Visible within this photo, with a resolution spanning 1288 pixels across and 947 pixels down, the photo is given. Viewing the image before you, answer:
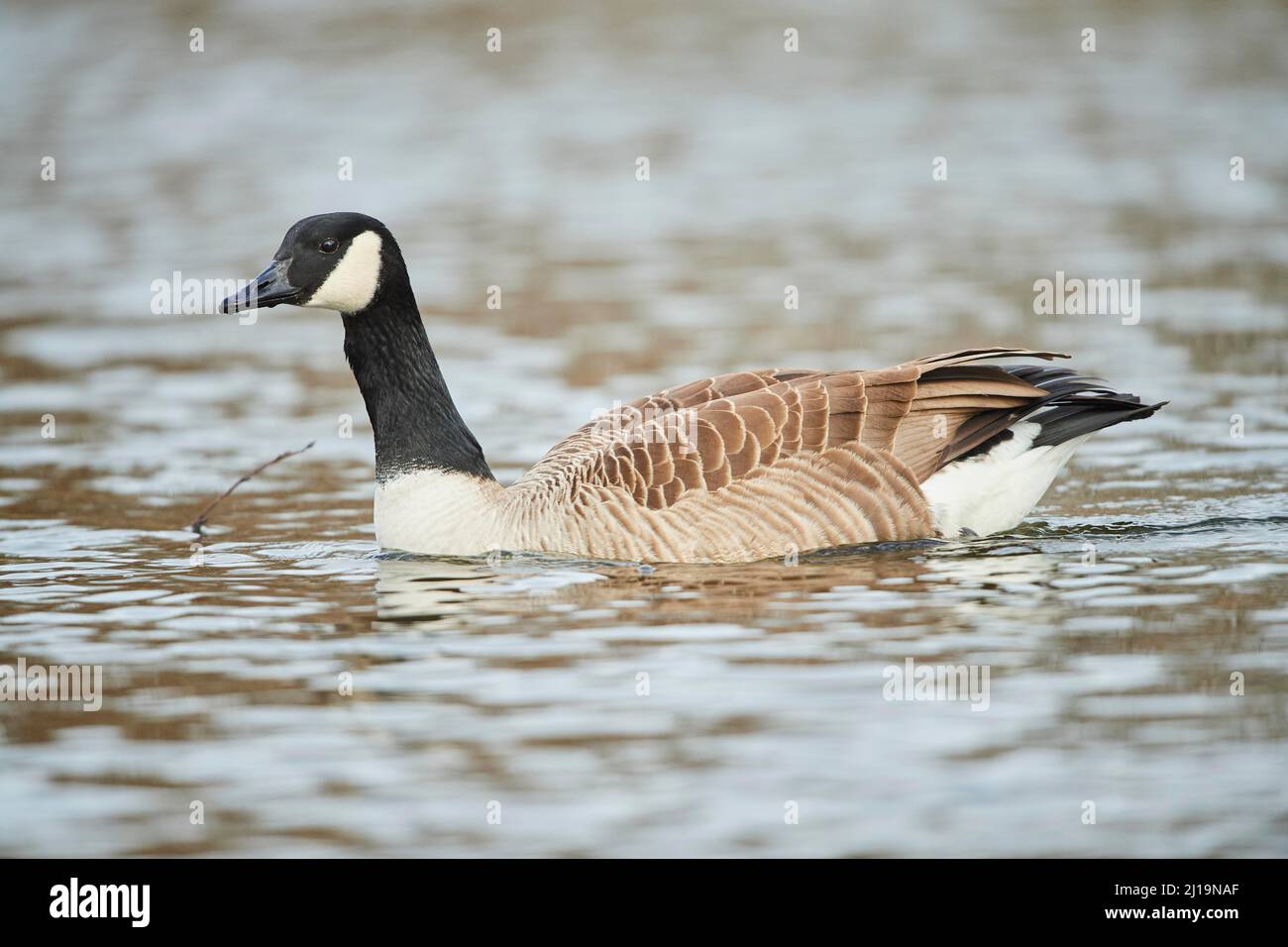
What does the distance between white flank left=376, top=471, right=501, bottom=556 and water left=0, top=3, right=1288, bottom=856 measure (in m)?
0.20

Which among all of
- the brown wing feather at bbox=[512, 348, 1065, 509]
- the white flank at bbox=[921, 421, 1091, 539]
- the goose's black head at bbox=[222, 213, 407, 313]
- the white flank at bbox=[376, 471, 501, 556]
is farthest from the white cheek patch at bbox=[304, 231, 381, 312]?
the white flank at bbox=[921, 421, 1091, 539]

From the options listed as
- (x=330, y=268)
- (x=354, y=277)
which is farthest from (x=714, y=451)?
(x=330, y=268)

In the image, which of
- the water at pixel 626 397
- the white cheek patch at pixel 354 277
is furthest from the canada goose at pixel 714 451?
the water at pixel 626 397

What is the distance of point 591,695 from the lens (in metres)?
8.11

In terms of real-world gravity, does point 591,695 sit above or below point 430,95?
below

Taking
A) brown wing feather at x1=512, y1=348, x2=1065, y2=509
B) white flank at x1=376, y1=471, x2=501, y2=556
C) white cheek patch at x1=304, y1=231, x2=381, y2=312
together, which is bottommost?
white flank at x1=376, y1=471, x2=501, y2=556

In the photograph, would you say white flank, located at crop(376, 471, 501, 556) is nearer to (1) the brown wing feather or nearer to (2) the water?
(2) the water

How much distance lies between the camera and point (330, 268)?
34.9ft

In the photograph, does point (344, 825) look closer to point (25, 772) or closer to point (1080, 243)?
point (25, 772)

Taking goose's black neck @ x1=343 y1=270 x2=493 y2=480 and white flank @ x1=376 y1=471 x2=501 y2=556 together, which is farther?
goose's black neck @ x1=343 y1=270 x2=493 y2=480

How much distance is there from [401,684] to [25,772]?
172 centimetres

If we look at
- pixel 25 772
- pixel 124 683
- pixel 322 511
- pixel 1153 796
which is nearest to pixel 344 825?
pixel 25 772

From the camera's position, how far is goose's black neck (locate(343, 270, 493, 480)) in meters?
10.8

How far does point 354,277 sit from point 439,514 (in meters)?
1.49
